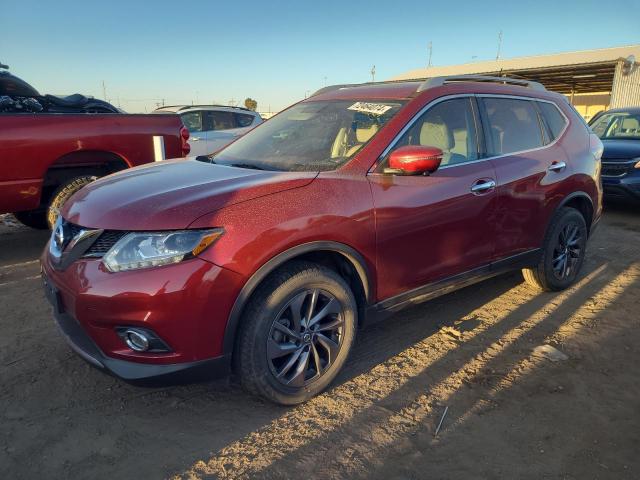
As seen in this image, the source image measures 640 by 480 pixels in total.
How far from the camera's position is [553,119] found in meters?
4.20

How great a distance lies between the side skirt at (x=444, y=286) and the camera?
9.87ft

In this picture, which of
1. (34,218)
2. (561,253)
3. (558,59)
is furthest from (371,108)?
(558,59)

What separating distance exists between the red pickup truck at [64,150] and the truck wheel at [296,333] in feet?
11.8

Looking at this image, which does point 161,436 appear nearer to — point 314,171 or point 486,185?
point 314,171

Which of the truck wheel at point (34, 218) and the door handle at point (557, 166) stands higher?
the door handle at point (557, 166)

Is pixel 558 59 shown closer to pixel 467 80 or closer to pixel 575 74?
pixel 575 74

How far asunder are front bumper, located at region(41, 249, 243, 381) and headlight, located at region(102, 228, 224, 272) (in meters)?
0.04

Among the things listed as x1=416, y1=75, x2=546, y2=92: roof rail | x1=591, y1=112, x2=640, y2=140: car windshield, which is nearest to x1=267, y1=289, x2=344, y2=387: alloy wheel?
x1=416, y1=75, x2=546, y2=92: roof rail

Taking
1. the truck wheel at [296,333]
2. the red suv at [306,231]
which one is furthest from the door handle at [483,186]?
the truck wheel at [296,333]

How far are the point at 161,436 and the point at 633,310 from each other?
3.74m

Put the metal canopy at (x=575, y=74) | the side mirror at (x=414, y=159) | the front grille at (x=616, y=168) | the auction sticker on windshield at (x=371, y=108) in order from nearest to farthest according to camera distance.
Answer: the side mirror at (x=414, y=159) < the auction sticker on windshield at (x=371, y=108) < the front grille at (x=616, y=168) < the metal canopy at (x=575, y=74)

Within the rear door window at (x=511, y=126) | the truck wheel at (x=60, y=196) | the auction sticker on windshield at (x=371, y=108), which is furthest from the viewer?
the truck wheel at (x=60, y=196)

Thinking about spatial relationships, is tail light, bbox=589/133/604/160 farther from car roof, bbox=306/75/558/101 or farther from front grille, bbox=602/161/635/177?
front grille, bbox=602/161/635/177

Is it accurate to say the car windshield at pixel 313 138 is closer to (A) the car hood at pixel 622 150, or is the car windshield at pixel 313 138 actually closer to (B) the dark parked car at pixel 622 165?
(B) the dark parked car at pixel 622 165
